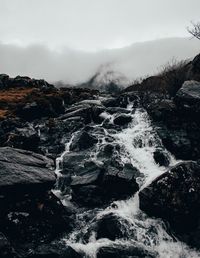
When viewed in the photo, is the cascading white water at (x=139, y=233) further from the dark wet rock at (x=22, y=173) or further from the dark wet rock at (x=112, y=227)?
the dark wet rock at (x=22, y=173)

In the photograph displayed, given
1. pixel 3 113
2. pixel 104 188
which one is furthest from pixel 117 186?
pixel 3 113

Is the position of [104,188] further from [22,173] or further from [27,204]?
[22,173]

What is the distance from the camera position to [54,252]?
2550cm

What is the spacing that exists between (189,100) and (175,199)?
46.0 feet

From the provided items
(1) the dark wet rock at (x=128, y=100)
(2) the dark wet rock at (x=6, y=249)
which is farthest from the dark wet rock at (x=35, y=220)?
(1) the dark wet rock at (x=128, y=100)

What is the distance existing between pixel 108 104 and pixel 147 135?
543 inches

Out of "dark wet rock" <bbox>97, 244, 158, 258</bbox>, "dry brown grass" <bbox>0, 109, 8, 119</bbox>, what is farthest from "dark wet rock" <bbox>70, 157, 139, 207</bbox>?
"dry brown grass" <bbox>0, 109, 8, 119</bbox>

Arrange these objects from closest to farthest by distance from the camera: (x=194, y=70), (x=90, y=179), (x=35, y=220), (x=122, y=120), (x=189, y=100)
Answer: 1. (x=35, y=220)
2. (x=90, y=179)
3. (x=189, y=100)
4. (x=122, y=120)
5. (x=194, y=70)

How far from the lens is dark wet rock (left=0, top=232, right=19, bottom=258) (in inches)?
947

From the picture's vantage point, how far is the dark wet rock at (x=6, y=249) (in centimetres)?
2406

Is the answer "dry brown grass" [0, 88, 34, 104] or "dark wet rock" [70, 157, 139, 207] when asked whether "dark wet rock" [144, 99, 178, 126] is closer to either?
"dark wet rock" [70, 157, 139, 207]

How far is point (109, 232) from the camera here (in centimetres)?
2733

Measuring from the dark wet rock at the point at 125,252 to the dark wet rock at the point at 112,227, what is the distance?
0.93m

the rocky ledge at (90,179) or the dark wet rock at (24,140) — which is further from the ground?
the dark wet rock at (24,140)
